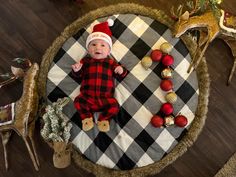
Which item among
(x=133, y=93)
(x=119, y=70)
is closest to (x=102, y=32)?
(x=119, y=70)

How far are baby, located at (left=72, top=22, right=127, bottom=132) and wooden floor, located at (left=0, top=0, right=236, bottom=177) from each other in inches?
9.3

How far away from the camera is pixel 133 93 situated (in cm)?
161

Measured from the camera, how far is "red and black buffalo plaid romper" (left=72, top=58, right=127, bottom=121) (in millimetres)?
1543

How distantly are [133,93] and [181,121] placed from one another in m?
0.25

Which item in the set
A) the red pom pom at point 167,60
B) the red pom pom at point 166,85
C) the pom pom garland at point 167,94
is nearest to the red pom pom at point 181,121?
the pom pom garland at point 167,94

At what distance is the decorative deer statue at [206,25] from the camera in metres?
1.58

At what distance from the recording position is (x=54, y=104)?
1.51 m

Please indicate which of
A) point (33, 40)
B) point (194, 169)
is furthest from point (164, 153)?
point (33, 40)

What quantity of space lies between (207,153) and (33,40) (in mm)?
1011

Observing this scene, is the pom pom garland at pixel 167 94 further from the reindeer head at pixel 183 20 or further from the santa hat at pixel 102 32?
the santa hat at pixel 102 32

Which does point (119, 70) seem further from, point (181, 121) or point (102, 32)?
point (181, 121)

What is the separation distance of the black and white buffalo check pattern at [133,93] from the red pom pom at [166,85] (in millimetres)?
34

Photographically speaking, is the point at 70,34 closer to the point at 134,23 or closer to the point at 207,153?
the point at 134,23

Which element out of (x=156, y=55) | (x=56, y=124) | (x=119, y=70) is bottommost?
(x=56, y=124)
